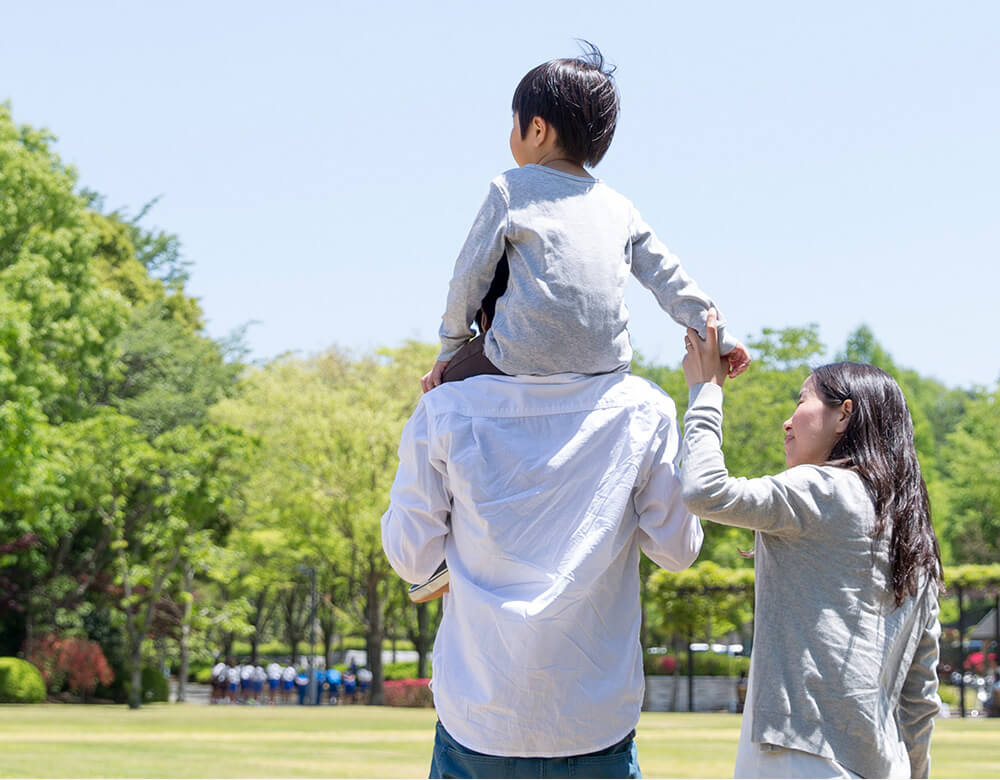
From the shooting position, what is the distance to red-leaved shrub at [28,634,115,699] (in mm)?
34594

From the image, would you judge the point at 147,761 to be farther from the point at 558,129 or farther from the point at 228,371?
the point at 228,371

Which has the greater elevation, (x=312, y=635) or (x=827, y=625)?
(x=827, y=625)

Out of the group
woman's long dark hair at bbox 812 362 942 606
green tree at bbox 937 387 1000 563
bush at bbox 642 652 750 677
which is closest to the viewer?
woman's long dark hair at bbox 812 362 942 606

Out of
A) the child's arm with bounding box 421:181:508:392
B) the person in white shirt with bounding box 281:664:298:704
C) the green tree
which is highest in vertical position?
the green tree

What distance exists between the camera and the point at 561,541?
95.8 inches

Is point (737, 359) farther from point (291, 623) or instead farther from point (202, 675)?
point (202, 675)

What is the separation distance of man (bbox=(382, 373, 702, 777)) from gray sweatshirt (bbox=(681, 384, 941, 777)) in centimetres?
23

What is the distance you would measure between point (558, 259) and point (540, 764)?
3.34ft

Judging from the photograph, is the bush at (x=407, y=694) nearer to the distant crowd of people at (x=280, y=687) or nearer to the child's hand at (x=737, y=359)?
the distant crowd of people at (x=280, y=687)

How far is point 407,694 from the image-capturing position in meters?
36.2

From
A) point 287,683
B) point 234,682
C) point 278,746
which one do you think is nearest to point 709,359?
point 278,746

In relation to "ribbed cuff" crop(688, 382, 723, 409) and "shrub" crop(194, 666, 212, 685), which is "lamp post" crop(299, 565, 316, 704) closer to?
"shrub" crop(194, 666, 212, 685)

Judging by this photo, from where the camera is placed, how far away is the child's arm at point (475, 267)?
2.60 meters

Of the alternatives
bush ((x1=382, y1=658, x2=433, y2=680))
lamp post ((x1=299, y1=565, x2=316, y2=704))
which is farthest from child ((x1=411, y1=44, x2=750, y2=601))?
bush ((x1=382, y1=658, x2=433, y2=680))
